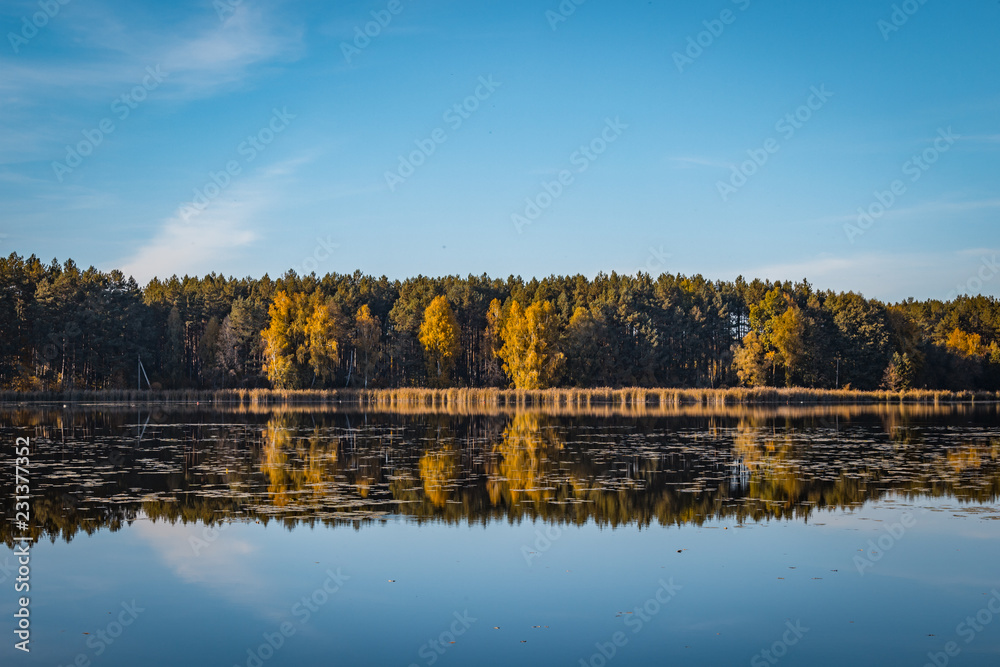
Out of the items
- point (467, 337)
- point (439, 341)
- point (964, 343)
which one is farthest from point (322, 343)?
point (964, 343)

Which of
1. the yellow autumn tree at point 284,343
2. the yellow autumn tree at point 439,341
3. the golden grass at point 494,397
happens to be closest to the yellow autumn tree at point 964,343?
the golden grass at point 494,397

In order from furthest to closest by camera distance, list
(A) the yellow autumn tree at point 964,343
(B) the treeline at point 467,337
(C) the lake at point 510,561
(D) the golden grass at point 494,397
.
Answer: (A) the yellow autumn tree at point 964,343
(B) the treeline at point 467,337
(D) the golden grass at point 494,397
(C) the lake at point 510,561

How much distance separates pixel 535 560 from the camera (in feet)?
35.8

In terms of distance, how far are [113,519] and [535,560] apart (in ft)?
23.7

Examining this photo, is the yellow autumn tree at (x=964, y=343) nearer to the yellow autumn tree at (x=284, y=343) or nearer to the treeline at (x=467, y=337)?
the treeline at (x=467, y=337)

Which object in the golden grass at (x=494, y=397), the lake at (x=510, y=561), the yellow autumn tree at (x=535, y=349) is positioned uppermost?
the yellow autumn tree at (x=535, y=349)

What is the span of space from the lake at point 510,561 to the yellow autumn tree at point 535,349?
55.7 m

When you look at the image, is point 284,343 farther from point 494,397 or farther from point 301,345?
point 494,397

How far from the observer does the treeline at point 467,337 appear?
7719 centimetres

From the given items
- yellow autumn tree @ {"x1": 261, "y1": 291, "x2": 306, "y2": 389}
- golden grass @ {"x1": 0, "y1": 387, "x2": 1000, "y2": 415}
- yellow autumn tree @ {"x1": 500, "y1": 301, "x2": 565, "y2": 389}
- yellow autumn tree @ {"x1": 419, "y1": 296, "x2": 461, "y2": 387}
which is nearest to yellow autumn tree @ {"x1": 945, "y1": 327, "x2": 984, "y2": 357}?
golden grass @ {"x1": 0, "y1": 387, "x2": 1000, "y2": 415}

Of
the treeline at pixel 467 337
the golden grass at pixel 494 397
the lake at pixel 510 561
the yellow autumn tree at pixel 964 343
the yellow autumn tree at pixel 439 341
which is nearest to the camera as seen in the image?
the lake at pixel 510 561

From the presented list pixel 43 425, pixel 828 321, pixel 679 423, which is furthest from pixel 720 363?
pixel 43 425

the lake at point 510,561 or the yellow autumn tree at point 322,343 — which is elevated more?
the yellow autumn tree at point 322,343

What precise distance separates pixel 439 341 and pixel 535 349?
11.4 metres
